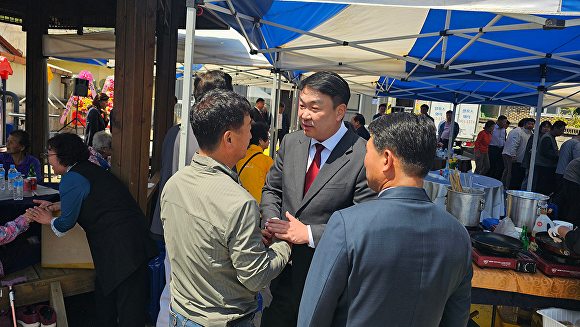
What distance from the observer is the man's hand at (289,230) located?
174 cm

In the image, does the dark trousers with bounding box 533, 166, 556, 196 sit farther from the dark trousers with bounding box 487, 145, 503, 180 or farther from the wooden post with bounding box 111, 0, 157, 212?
the wooden post with bounding box 111, 0, 157, 212

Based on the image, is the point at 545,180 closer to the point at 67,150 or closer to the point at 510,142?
the point at 510,142

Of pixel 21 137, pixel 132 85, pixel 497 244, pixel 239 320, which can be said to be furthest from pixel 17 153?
pixel 497 244

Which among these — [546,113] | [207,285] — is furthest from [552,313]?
[546,113]

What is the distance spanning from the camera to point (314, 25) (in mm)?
4996

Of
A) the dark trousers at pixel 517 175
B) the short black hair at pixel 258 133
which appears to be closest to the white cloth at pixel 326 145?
the short black hair at pixel 258 133

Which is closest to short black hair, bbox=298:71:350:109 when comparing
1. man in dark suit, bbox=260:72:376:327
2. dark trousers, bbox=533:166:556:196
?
man in dark suit, bbox=260:72:376:327

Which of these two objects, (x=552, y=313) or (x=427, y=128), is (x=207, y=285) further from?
(x=552, y=313)

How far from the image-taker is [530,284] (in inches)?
95.6

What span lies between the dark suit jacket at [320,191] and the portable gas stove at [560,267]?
1522 millimetres

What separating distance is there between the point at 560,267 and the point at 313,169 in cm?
179


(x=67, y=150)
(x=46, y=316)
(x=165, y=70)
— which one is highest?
(x=165, y=70)

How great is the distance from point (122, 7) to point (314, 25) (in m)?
2.73

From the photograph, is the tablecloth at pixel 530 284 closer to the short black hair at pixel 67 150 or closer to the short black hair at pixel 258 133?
the short black hair at pixel 258 133
